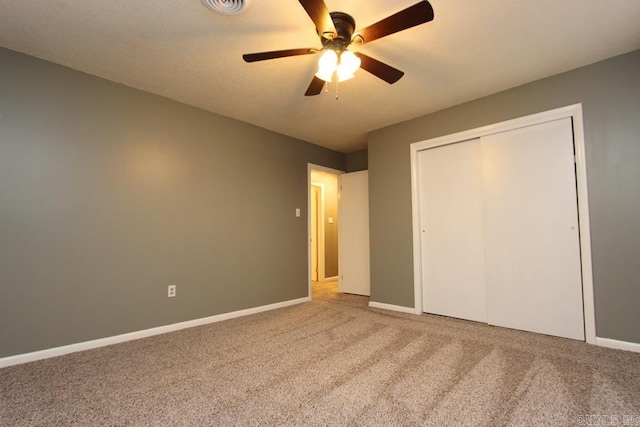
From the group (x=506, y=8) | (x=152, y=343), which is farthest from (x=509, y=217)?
(x=152, y=343)

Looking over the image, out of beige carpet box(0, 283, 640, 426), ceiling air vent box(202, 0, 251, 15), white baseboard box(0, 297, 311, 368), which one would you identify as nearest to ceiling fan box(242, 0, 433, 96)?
ceiling air vent box(202, 0, 251, 15)

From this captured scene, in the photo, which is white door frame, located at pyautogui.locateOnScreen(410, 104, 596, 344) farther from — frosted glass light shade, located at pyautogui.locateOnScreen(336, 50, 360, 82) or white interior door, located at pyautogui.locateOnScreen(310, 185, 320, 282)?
white interior door, located at pyautogui.locateOnScreen(310, 185, 320, 282)

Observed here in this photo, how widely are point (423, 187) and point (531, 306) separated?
5.34 feet

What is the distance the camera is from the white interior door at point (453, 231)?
317 cm

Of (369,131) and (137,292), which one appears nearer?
(137,292)

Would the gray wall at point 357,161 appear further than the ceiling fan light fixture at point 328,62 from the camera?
Yes

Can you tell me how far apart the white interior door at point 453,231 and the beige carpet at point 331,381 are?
551 mm

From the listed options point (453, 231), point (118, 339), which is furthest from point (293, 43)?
point (118, 339)

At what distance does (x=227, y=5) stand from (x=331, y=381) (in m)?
2.45

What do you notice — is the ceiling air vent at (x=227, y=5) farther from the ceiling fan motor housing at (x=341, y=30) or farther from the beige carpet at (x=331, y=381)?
the beige carpet at (x=331, y=381)

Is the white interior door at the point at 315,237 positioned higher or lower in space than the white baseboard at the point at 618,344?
higher

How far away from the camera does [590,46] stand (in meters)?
2.27

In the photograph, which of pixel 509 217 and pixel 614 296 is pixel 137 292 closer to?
pixel 509 217

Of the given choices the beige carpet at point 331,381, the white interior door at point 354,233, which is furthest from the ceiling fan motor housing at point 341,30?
the white interior door at point 354,233
